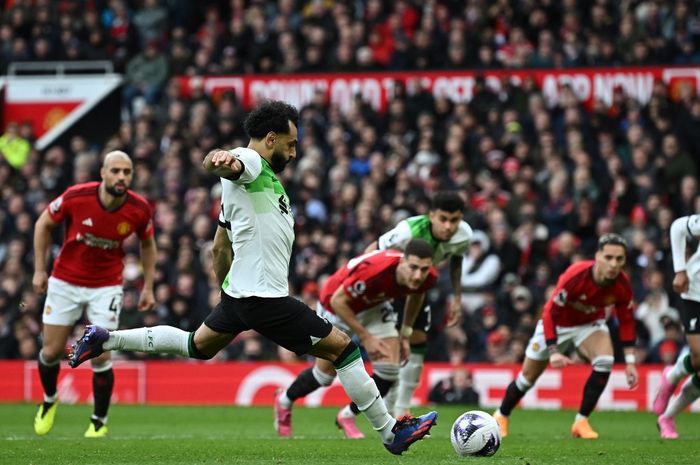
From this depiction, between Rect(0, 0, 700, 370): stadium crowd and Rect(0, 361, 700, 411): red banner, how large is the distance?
15.9 inches

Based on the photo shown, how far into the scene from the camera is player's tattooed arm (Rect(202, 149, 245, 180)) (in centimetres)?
856

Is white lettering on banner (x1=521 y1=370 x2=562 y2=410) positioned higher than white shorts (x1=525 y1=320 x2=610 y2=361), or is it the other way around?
white shorts (x1=525 y1=320 x2=610 y2=361)

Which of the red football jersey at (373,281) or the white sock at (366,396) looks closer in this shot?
the white sock at (366,396)

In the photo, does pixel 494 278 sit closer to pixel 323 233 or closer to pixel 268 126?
pixel 323 233

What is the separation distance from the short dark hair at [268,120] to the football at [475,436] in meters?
2.55

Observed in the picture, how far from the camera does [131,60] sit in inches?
992

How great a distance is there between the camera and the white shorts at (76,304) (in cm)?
1281

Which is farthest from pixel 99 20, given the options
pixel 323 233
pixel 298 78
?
pixel 323 233

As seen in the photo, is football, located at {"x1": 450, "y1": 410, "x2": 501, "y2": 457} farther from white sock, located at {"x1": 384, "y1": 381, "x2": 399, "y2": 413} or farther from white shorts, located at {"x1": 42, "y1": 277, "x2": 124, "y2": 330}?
white shorts, located at {"x1": 42, "y1": 277, "x2": 124, "y2": 330}

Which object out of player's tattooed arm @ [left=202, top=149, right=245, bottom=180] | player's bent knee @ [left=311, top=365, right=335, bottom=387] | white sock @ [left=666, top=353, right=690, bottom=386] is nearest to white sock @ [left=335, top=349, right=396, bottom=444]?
player's tattooed arm @ [left=202, top=149, right=245, bottom=180]

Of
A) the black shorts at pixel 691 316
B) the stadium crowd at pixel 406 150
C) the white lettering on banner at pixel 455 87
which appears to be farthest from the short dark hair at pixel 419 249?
the white lettering on banner at pixel 455 87

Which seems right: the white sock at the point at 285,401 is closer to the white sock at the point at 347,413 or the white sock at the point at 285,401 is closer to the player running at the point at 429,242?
the white sock at the point at 347,413

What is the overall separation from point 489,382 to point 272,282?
9.52 m

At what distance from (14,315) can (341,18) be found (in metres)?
8.06
